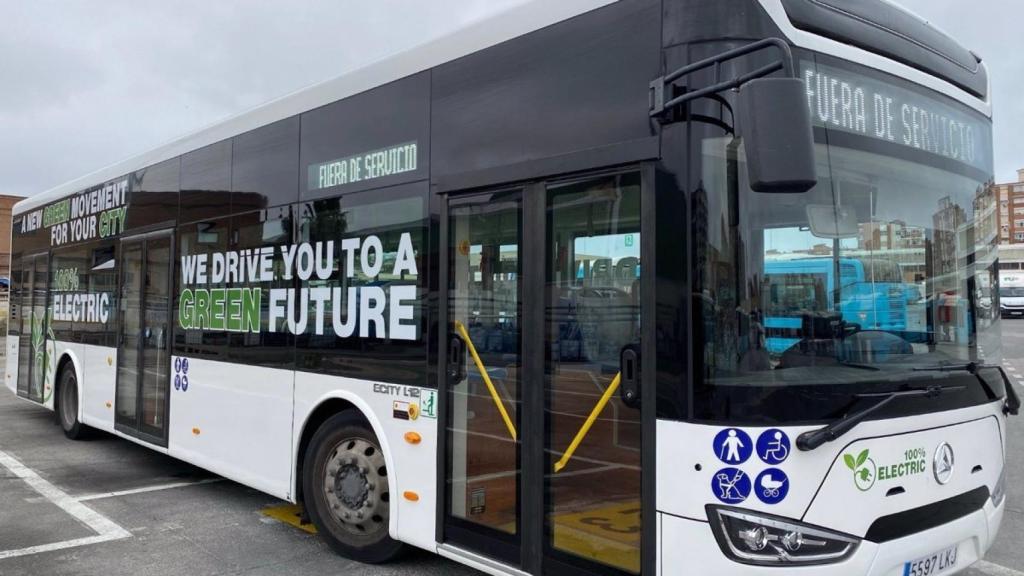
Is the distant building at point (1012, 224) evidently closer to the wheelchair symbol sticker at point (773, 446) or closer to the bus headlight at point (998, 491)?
the bus headlight at point (998, 491)

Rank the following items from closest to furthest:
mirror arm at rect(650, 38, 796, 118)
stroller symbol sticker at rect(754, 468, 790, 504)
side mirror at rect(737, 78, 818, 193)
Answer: side mirror at rect(737, 78, 818, 193) < mirror arm at rect(650, 38, 796, 118) < stroller symbol sticker at rect(754, 468, 790, 504)

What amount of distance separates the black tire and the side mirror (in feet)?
28.5

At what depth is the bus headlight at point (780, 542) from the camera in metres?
2.92

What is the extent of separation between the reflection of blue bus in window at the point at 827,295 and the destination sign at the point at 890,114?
0.58 metres

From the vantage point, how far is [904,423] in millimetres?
3168

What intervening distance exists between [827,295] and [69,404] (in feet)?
29.9

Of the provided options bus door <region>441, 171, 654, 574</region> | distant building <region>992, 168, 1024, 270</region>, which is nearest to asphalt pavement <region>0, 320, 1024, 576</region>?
bus door <region>441, 171, 654, 574</region>

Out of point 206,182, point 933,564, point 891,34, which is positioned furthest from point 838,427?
point 206,182

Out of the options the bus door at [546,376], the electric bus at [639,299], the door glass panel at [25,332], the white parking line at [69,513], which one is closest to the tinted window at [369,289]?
the electric bus at [639,299]

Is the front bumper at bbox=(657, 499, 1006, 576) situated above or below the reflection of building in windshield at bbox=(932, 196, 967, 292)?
below

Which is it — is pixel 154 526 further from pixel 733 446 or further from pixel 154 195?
pixel 733 446

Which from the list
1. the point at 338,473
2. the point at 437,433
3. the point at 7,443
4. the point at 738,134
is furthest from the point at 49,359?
the point at 738,134

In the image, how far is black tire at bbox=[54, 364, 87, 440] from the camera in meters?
9.11

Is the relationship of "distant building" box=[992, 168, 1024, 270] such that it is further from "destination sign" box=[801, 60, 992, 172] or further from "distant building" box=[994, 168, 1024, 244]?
"destination sign" box=[801, 60, 992, 172]
